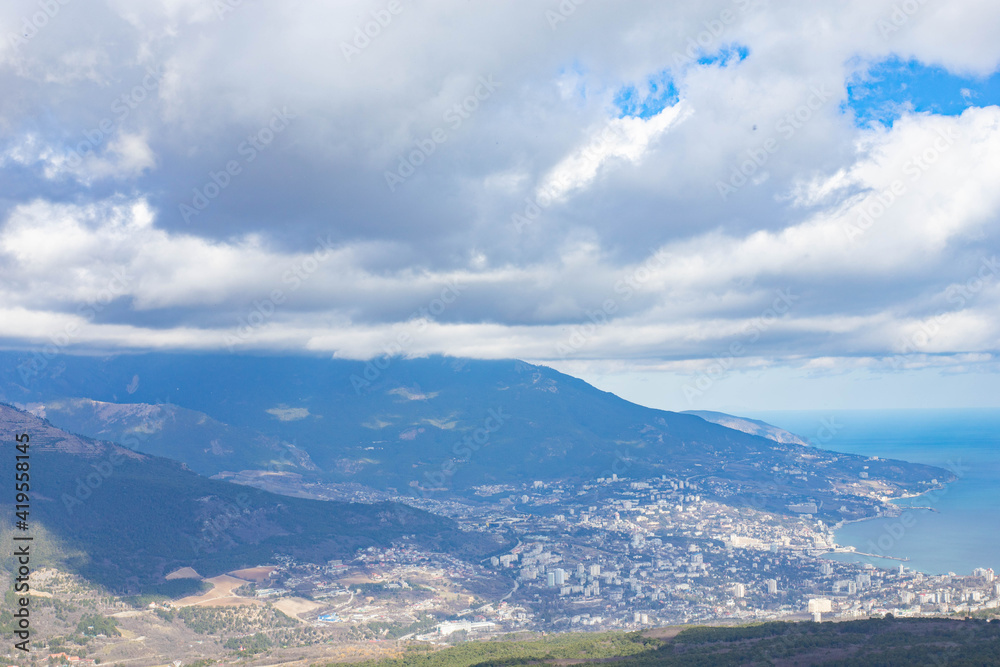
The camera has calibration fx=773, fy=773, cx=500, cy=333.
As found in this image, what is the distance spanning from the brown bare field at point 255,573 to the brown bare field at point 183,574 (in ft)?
16.9

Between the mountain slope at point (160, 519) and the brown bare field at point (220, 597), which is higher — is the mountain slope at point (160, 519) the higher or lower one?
the higher one

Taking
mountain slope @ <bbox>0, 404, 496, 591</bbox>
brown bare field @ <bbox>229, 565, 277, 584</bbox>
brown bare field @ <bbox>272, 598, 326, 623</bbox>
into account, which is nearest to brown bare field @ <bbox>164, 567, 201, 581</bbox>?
mountain slope @ <bbox>0, 404, 496, 591</bbox>

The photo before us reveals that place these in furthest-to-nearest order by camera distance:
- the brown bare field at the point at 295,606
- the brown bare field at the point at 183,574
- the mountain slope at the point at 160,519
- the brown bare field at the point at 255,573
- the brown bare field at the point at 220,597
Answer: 1. the mountain slope at the point at 160,519
2. the brown bare field at the point at 255,573
3. the brown bare field at the point at 183,574
4. the brown bare field at the point at 220,597
5. the brown bare field at the point at 295,606

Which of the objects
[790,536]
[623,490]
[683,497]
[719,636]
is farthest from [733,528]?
[719,636]

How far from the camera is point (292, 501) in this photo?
14875cm

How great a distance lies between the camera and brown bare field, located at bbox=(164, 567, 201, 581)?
108650 millimetres

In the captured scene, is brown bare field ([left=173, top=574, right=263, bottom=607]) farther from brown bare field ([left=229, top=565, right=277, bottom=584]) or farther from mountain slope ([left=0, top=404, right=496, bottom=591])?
mountain slope ([left=0, top=404, right=496, bottom=591])

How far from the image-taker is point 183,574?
362 ft

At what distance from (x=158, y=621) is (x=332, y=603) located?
2164 cm

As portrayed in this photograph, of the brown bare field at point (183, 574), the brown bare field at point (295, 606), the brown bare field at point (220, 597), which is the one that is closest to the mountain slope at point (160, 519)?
the brown bare field at point (183, 574)

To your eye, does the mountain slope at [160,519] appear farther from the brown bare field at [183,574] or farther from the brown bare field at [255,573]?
the brown bare field at [255,573]

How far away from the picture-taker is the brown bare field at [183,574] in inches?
4278

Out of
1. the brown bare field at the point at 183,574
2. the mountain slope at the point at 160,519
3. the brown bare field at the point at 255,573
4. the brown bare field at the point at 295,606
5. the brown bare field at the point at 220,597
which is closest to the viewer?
the brown bare field at the point at 295,606

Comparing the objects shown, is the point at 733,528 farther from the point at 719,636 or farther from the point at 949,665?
the point at 949,665
